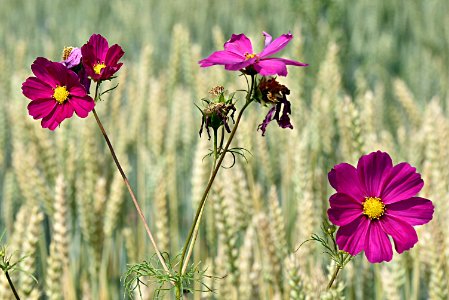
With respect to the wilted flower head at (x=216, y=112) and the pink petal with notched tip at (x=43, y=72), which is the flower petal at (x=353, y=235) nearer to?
the wilted flower head at (x=216, y=112)

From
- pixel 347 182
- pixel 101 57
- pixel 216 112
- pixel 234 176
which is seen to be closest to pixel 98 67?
pixel 101 57

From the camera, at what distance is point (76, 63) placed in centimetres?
69

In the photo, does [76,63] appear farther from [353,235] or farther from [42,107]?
[353,235]

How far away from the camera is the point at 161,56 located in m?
2.89

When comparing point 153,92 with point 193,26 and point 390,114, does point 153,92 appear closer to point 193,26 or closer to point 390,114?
point 390,114

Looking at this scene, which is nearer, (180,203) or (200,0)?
(180,203)

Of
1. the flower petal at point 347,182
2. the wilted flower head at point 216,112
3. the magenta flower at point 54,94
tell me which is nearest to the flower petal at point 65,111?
the magenta flower at point 54,94

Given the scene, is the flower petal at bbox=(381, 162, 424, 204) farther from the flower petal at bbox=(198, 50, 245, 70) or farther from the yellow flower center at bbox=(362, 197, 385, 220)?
the flower petal at bbox=(198, 50, 245, 70)

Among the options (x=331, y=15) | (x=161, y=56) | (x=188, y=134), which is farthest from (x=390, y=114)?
(x=161, y=56)

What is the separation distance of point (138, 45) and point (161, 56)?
8.2 inches

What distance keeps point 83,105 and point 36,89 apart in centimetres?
6

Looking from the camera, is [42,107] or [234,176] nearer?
[42,107]

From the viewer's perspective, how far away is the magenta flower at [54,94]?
67 centimetres

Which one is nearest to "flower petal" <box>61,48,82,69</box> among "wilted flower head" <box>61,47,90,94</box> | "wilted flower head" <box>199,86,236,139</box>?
"wilted flower head" <box>61,47,90,94</box>
